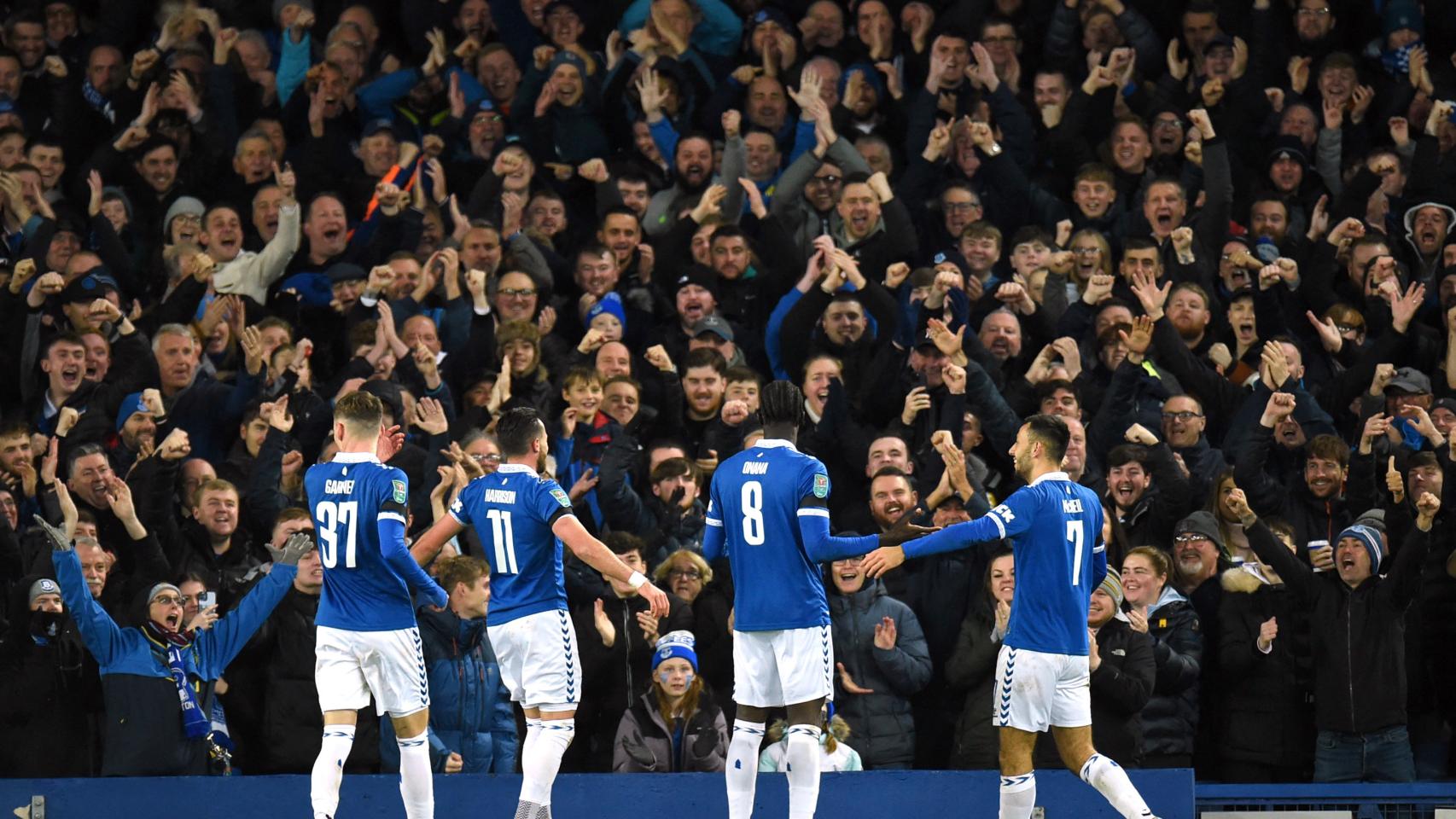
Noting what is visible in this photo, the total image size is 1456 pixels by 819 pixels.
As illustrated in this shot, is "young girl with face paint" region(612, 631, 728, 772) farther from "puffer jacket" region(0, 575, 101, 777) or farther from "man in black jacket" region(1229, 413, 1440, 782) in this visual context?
"man in black jacket" region(1229, 413, 1440, 782)

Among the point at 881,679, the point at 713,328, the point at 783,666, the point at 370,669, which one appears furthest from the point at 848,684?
the point at 713,328

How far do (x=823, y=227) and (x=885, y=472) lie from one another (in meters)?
4.31

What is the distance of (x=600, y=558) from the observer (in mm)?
10922

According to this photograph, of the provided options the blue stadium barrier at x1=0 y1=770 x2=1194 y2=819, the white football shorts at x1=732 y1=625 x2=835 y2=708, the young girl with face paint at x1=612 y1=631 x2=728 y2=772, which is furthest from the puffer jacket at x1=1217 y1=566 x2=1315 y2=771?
the white football shorts at x1=732 y1=625 x2=835 y2=708

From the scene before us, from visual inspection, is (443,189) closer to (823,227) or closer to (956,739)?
(823,227)

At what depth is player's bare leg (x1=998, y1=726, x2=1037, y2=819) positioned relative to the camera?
10859 mm

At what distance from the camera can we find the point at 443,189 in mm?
18328

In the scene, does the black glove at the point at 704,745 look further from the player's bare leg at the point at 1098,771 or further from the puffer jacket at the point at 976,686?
the player's bare leg at the point at 1098,771

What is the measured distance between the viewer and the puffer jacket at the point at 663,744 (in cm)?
1255

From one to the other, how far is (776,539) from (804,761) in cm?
124

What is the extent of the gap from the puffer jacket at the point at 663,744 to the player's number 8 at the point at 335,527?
2.59 metres

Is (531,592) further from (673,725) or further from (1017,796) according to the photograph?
(1017,796)

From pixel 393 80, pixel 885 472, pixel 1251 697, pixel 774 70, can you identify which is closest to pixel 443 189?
pixel 393 80

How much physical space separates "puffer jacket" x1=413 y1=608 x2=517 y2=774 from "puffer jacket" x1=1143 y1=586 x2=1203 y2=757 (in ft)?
14.1
